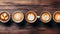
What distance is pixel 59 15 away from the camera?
83.8 inches

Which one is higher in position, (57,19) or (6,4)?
(6,4)

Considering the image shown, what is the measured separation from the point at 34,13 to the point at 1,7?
25.8 inches

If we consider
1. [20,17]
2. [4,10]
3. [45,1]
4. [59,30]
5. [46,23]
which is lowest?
[59,30]

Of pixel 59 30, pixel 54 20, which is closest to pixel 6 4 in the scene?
pixel 54 20

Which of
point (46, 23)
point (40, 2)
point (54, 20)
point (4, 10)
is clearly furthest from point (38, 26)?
point (4, 10)

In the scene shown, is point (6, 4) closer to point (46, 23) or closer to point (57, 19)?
point (46, 23)

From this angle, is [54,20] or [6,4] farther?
[6,4]

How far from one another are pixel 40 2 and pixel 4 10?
0.71 m

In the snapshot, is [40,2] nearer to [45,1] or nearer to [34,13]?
[45,1]

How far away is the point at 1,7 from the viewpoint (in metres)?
2.23

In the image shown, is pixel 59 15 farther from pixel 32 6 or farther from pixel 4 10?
pixel 4 10

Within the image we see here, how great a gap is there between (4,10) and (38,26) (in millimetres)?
722

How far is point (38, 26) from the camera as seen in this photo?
86.4 inches

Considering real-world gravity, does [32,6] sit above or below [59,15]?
above
